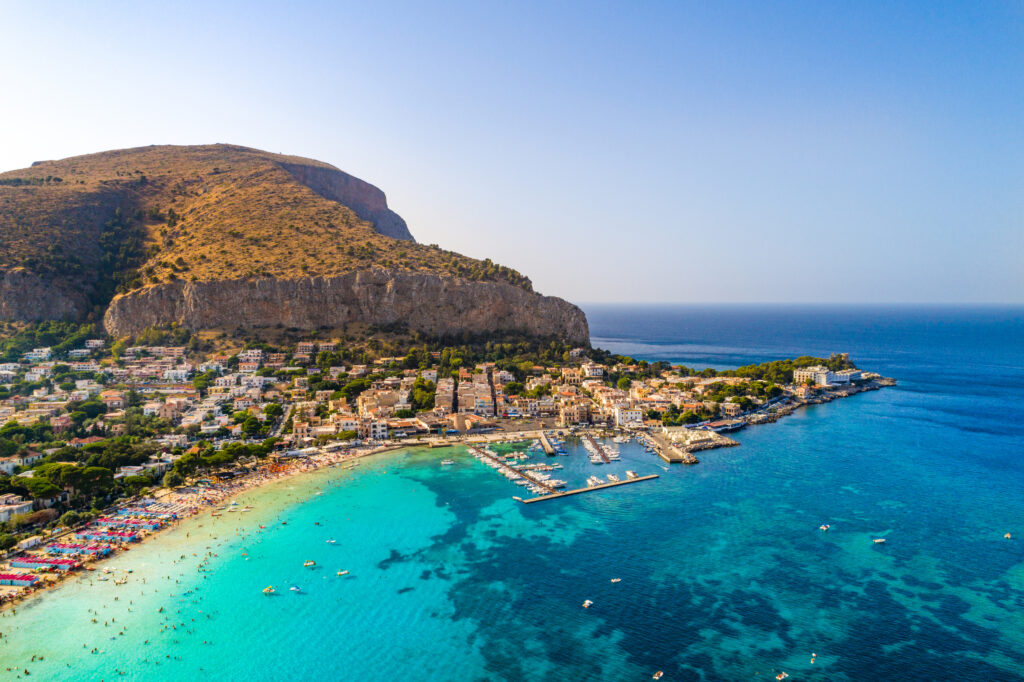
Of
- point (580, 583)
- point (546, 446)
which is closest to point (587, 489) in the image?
point (546, 446)

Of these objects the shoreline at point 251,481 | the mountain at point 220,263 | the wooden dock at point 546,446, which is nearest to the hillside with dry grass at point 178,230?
the mountain at point 220,263

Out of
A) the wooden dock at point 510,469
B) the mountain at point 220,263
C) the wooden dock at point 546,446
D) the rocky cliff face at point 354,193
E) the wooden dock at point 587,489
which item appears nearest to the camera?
the wooden dock at point 587,489

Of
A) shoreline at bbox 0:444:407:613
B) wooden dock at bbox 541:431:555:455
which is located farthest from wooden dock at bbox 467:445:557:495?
shoreline at bbox 0:444:407:613

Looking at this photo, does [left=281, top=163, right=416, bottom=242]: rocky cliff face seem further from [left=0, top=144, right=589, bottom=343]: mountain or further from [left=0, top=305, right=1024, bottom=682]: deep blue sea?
[left=0, top=305, right=1024, bottom=682]: deep blue sea

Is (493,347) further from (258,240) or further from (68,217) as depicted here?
(68,217)

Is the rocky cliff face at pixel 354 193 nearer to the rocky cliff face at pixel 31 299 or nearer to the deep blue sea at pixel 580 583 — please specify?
the rocky cliff face at pixel 31 299

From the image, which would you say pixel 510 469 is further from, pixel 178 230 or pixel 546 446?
pixel 178 230
